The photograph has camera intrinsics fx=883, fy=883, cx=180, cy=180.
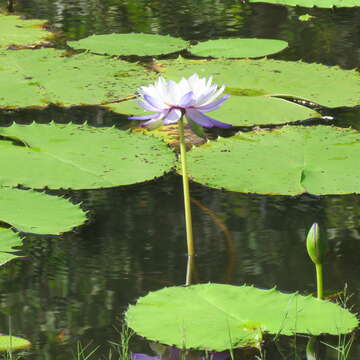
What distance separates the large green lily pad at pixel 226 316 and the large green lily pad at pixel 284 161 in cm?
68

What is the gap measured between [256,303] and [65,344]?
0.39 m

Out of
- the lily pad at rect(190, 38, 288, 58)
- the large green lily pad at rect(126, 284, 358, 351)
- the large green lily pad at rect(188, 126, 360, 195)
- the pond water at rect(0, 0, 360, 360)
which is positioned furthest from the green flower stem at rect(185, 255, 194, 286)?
the lily pad at rect(190, 38, 288, 58)

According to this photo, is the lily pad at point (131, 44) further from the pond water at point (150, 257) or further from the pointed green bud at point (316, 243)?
the pointed green bud at point (316, 243)

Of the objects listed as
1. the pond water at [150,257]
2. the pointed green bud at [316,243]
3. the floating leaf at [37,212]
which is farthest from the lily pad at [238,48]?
the pointed green bud at [316,243]

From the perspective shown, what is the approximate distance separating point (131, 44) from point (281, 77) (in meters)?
0.90

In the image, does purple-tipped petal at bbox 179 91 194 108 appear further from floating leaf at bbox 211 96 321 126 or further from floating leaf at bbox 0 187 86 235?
floating leaf at bbox 211 96 321 126

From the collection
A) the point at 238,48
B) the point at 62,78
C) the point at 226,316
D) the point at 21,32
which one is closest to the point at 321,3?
the point at 238,48

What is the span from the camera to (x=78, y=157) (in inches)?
108

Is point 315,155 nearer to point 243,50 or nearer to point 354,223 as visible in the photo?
point 354,223

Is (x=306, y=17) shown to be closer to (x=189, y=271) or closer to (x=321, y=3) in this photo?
(x=321, y=3)

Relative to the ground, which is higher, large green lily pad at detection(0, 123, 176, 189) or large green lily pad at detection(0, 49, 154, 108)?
large green lily pad at detection(0, 49, 154, 108)

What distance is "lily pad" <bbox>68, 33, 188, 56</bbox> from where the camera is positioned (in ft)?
13.4

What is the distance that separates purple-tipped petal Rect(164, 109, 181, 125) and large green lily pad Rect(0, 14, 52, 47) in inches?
95.1

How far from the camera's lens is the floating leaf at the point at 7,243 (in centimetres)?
212
